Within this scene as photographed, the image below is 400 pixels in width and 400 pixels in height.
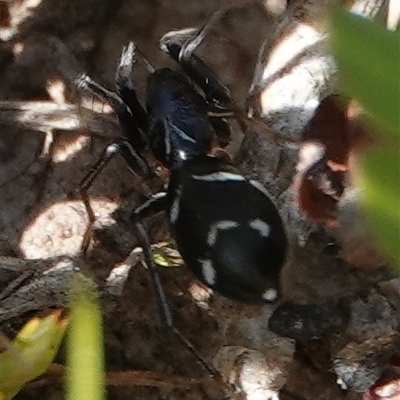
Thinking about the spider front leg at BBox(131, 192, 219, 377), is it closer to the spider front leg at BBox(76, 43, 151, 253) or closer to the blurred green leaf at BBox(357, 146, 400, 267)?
the spider front leg at BBox(76, 43, 151, 253)

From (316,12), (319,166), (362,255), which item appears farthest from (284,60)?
(362,255)

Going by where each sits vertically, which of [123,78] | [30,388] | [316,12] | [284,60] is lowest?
[30,388]

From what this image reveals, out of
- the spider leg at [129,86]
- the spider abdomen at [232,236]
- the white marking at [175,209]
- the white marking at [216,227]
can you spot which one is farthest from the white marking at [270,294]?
the spider leg at [129,86]

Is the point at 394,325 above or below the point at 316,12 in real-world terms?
below

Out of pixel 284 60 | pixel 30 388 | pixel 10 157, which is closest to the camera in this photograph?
pixel 30 388

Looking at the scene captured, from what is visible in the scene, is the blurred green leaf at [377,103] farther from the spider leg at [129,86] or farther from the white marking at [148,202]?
the spider leg at [129,86]

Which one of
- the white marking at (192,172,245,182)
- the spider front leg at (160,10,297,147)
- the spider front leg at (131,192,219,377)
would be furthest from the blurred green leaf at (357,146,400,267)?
the spider front leg at (160,10,297,147)

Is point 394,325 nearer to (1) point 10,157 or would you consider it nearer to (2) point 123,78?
(2) point 123,78
